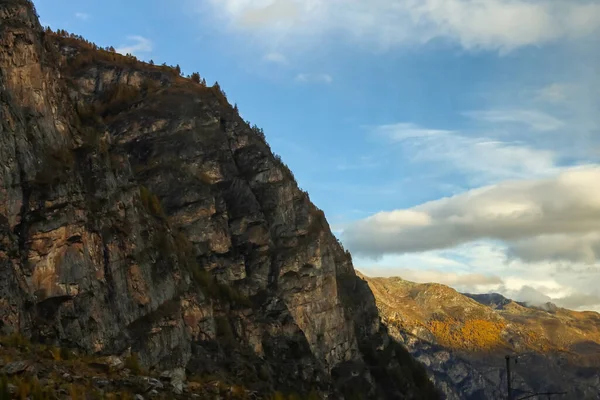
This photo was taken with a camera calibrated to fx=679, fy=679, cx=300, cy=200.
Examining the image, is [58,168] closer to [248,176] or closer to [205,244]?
[205,244]

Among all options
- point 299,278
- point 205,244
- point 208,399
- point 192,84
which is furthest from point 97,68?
point 208,399

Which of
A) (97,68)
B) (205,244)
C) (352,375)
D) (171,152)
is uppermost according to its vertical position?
(97,68)

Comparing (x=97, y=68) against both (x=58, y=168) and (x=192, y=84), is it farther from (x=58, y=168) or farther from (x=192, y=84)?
(x=58, y=168)

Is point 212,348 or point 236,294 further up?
point 236,294

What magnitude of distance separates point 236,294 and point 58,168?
44.5m

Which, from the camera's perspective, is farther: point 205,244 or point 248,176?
point 248,176

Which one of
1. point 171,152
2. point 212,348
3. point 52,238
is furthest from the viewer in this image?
point 171,152

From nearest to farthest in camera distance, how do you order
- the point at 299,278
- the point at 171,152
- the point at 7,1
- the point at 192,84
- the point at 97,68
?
the point at 7,1 < the point at 171,152 < the point at 299,278 < the point at 97,68 < the point at 192,84

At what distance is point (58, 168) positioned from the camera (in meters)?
77.6

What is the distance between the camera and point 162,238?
313 ft

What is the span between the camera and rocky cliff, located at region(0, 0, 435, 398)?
7225 cm

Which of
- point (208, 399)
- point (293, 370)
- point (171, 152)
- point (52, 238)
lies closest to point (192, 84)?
point (171, 152)

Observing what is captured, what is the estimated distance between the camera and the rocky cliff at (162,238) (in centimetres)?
7225

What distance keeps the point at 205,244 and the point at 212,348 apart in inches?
1115
